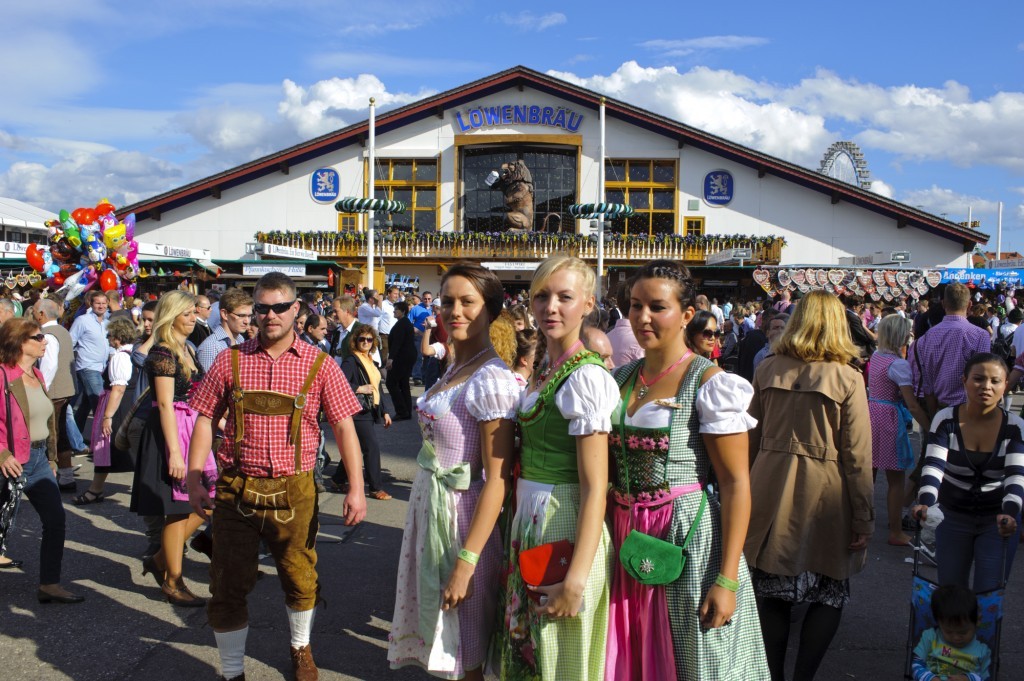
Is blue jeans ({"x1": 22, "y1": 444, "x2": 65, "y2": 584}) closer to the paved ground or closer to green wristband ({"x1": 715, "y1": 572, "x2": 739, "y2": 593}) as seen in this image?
the paved ground

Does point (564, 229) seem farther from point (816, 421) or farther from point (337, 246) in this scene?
point (816, 421)

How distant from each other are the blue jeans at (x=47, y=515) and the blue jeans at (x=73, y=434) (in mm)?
3479

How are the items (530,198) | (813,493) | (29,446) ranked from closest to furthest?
(813,493) < (29,446) < (530,198)

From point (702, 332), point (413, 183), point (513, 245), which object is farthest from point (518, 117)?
point (702, 332)

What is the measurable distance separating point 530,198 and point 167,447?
2615cm

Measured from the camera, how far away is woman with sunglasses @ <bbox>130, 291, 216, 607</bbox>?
4461 millimetres

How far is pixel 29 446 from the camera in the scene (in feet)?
14.9

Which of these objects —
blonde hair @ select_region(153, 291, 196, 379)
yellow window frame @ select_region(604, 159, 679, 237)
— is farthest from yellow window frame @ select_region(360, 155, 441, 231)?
blonde hair @ select_region(153, 291, 196, 379)

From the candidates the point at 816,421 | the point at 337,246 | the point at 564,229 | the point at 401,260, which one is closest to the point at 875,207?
the point at 564,229

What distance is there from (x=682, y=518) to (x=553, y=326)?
743 millimetres

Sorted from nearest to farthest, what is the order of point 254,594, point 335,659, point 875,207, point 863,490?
point 863,490 → point 335,659 → point 254,594 → point 875,207

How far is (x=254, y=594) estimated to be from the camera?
15.8 feet

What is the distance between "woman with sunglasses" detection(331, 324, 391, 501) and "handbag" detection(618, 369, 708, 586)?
4.58m

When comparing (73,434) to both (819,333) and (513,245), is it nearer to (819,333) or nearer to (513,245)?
(819,333)
